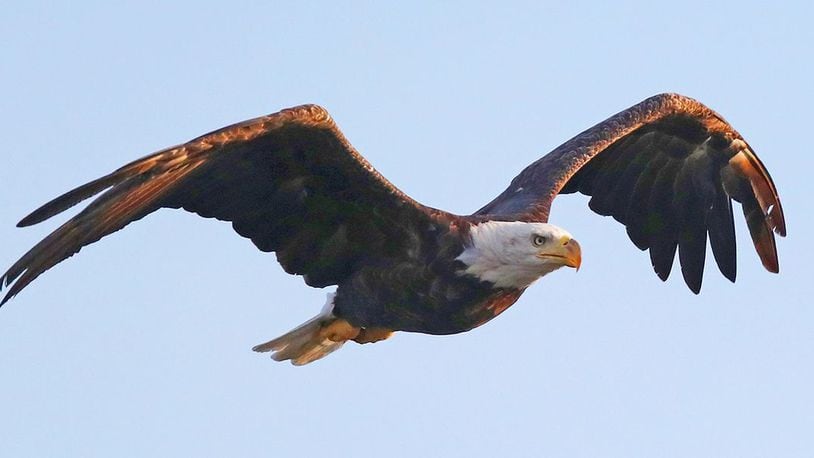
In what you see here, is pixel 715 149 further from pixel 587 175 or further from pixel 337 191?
pixel 337 191

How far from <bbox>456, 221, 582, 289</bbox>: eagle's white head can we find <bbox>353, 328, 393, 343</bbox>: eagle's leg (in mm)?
1212

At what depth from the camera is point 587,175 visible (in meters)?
13.6

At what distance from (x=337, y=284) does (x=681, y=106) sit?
10.2 ft

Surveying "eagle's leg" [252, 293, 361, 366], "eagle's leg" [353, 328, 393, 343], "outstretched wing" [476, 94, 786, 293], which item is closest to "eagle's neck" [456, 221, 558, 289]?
"eagle's leg" [353, 328, 393, 343]

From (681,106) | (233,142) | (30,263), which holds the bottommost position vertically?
(30,263)

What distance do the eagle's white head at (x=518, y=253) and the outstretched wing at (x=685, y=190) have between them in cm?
262

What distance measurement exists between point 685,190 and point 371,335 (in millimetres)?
2989

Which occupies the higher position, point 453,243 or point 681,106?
point 681,106

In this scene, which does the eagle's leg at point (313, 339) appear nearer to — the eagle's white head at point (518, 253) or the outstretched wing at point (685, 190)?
the eagle's white head at point (518, 253)

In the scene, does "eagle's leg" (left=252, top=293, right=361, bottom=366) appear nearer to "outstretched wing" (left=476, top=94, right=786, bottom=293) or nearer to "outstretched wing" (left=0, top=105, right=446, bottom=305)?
"outstretched wing" (left=0, top=105, right=446, bottom=305)

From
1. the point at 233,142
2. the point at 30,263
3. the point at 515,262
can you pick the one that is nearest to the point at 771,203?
the point at 515,262

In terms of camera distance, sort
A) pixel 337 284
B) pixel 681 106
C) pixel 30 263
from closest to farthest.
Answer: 1. pixel 30 263
2. pixel 337 284
3. pixel 681 106

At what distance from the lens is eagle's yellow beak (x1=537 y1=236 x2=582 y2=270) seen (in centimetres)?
1080

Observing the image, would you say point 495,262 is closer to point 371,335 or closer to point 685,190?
point 371,335
